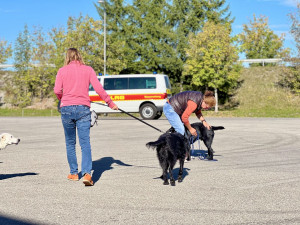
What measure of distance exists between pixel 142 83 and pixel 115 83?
1.59 meters

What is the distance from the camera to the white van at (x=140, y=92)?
2203 cm

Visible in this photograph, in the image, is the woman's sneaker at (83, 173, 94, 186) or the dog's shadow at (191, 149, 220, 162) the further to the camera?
the dog's shadow at (191, 149, 220, 162)

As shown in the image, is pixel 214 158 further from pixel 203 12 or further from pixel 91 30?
pixel 203 12

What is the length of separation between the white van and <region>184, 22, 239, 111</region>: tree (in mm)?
7856

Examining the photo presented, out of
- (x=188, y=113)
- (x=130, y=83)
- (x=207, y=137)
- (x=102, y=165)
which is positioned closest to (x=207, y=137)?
(x=207, y=137)

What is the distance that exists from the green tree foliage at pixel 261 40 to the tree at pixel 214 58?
14390 millimetres

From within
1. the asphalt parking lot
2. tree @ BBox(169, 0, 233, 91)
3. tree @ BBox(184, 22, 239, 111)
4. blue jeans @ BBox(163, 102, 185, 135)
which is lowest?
the asphalt parking lot

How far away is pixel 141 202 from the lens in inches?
189

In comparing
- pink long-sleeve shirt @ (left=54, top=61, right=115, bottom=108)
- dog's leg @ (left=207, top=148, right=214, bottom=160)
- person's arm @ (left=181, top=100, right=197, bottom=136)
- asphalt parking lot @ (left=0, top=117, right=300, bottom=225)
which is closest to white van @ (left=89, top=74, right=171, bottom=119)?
asphalt parking lot @ (left=0, top=117, right=300, bottom=225)

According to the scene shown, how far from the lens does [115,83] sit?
75.3ft

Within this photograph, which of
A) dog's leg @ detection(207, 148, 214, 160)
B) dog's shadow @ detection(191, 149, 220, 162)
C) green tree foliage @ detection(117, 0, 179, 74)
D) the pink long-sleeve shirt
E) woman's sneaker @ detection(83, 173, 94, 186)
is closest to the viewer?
woman's sneaker @ detection(83, 173, 94, 186)

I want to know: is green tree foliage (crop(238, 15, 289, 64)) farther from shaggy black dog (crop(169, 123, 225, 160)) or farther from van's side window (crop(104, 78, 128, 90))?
shaggy black dog (crop(169, 123, 225, 160))

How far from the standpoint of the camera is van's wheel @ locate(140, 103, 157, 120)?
72.5 ft

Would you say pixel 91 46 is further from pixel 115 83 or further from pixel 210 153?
pixel 210 153
